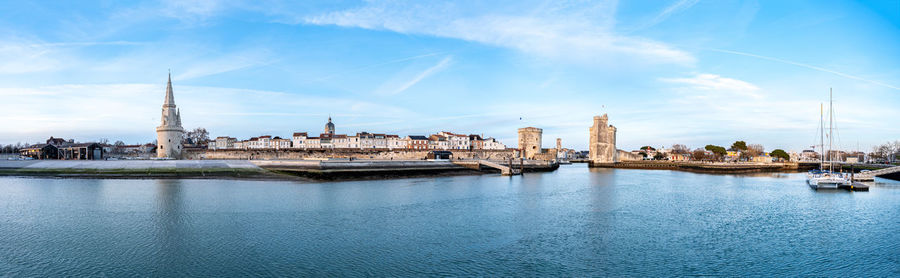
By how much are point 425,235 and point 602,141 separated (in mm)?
75733

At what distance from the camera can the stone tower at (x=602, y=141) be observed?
82.9 metres

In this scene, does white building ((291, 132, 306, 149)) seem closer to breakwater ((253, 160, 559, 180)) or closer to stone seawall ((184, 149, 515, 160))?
stone seawall ((184, 149, 515, 160))

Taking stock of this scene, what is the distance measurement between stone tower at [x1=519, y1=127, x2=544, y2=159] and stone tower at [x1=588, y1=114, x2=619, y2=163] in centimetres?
1190

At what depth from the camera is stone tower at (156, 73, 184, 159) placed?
44.9m

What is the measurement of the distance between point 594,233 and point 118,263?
1238cm

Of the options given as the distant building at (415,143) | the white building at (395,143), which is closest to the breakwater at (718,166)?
the distant building at (415,143)

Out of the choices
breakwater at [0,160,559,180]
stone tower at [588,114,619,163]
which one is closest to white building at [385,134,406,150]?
stone tower at [588,114,619,163]

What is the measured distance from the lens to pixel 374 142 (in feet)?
317

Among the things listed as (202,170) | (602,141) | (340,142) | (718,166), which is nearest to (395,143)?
(340,142)

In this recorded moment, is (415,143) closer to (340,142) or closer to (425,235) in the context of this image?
(340,142)

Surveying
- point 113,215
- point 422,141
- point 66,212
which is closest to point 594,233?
point 113,215

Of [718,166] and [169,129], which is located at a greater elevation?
[169,129]

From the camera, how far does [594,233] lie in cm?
1419

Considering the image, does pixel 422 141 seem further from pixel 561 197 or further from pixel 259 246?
pixel 259 246
